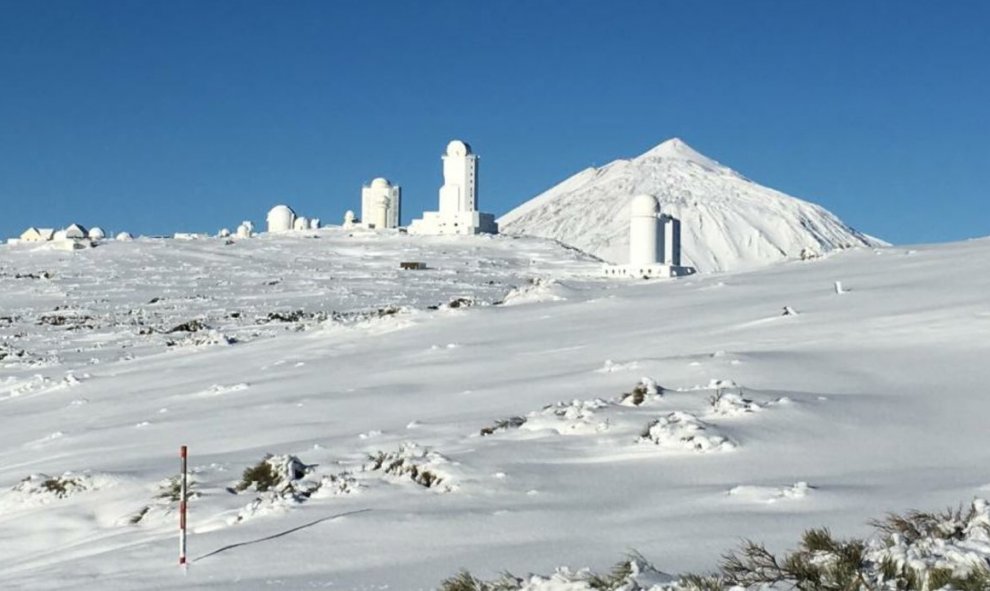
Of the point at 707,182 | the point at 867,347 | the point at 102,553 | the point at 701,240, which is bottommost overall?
the point at 102,553

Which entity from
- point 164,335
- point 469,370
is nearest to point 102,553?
point 469,370

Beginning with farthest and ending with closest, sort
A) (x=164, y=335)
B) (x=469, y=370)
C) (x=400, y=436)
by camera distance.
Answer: (x=164, y=335), (x=469, y=370), (x=400, y=436)

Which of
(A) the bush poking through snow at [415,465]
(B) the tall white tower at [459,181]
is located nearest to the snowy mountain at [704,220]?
(B) the tall white tower at [459,181]

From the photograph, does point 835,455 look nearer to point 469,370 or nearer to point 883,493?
point 883,493

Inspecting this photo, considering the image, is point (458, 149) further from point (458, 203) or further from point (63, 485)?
point (63, 485)

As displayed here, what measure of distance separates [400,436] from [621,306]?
1258 cm

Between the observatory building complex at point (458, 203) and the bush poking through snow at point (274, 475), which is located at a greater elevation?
the observatory building complex at point (458, 203)

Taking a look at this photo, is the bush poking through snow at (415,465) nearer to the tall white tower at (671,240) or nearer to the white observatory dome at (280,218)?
the tall white tower at (671,240)

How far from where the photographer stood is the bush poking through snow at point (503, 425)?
36.9 feet

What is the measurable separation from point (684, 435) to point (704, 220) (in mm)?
160034

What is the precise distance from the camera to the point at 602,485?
29.1 ft

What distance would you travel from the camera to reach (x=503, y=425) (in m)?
11.5

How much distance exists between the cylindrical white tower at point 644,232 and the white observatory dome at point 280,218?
182 feet

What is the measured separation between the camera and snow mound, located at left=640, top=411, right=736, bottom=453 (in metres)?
9.52
